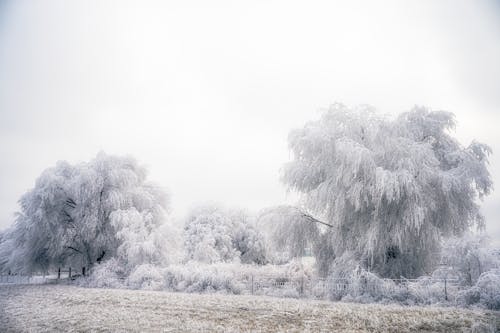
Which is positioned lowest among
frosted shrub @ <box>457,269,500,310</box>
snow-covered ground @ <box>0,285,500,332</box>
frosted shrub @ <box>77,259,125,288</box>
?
frosted shrub @ <box>77,259,125,288</box>

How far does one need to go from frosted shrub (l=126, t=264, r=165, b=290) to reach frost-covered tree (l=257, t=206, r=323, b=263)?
23.7 ft

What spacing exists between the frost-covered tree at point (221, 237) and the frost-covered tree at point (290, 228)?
51.6ft

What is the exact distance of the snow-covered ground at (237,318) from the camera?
8.64m

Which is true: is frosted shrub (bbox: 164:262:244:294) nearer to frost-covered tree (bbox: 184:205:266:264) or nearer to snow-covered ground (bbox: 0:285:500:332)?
snow-covered ground (bbox: 0:285:500:332)

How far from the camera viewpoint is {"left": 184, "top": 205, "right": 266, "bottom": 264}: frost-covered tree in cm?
3425

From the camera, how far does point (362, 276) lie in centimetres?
1498

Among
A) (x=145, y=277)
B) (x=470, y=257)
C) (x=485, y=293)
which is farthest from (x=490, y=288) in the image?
(x=145, y=277)

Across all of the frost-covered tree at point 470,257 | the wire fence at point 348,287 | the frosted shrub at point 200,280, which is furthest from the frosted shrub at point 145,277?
the frost-covered tree at point 470,257

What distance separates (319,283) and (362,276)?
A: 1946 millimetres

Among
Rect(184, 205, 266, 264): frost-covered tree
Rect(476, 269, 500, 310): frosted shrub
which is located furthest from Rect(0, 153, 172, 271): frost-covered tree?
Rect(476, 269, 500, 310): frosted shrub

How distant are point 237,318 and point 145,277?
13517 millimetres

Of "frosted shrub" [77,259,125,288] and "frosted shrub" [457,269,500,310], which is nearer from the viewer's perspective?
"frosted shrub" [457,269,500,310]

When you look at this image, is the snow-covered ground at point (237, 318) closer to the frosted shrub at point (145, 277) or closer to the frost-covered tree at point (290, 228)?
the frost-covered tree at point (290, 228)

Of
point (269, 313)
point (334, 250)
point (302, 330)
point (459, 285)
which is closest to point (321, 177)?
point (334, 250)
